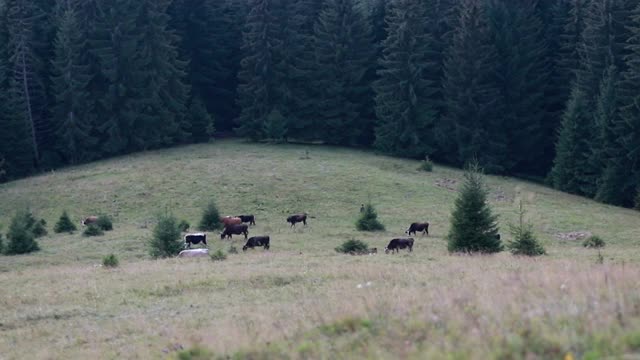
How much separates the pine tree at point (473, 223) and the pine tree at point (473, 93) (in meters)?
A: 34.0

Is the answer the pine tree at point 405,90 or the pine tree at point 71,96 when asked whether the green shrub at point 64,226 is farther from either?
the pine tree at point 405,90

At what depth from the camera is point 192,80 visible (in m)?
70.4

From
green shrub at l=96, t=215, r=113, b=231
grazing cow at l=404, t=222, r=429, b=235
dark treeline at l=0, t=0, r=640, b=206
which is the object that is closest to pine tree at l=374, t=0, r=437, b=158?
dark treeline at l=0, t=0, r=640, b=206

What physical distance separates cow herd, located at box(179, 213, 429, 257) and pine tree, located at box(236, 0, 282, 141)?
26564 millimetres

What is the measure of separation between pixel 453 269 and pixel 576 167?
38.6 m

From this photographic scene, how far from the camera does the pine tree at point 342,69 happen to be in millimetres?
63625

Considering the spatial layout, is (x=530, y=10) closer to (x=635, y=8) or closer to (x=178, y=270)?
(x=635, y=8)

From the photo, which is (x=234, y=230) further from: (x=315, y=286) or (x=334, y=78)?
(x=334, y=78)

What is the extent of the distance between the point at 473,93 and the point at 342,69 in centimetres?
1161

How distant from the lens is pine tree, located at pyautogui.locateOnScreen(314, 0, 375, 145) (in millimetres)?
63625

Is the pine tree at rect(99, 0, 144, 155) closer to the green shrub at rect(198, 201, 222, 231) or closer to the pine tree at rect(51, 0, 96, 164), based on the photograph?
the pine tree at rect(51, 0, 96, 164)

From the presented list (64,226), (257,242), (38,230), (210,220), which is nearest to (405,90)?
(210,220)

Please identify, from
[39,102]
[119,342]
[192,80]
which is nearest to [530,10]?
[192,80]

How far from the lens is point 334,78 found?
64.4 m
